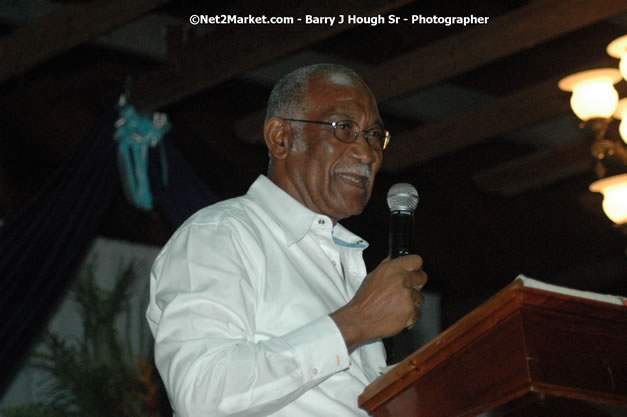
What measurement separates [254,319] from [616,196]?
3.08m

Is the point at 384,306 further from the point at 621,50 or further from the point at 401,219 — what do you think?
the point at 621,50

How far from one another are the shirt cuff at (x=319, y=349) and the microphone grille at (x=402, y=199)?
38 centimetres

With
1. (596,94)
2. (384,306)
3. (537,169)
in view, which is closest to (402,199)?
(384,306)

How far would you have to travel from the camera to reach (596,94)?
439 centimetres

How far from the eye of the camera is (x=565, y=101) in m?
5.61

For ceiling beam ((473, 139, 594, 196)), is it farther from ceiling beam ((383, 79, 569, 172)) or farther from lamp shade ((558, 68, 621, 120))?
lamp shade ((558, 68, 621, 120))

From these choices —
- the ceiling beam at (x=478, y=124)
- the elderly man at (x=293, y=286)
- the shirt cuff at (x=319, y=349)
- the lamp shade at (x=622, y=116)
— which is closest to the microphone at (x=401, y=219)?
the elderly man at (x=293, y=286)

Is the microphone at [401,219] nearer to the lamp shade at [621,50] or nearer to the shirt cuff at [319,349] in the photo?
the shirt cuff at [319,349]

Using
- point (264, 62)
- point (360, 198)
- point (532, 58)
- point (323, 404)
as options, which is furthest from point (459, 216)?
point (323, 404)

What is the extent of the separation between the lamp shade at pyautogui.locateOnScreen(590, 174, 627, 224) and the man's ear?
101 inches

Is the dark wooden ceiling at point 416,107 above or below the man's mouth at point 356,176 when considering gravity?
above

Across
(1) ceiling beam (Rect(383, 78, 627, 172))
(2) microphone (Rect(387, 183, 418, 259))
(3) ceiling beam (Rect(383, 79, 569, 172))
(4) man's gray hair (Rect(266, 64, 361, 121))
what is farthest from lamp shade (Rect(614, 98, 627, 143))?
(2) microphone (Rect(387, 183, 418, 259))

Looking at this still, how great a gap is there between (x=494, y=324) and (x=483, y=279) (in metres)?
5.90

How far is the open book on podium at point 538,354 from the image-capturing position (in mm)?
1438
